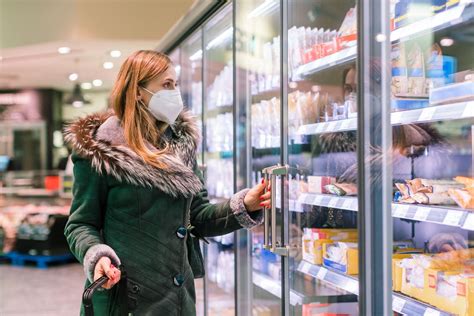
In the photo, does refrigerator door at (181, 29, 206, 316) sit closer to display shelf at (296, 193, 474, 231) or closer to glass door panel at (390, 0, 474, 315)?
display shelf at (296, 193, 474, 231)

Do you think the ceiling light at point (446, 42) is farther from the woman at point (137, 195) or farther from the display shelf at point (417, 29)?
the woman at point (137, 195)

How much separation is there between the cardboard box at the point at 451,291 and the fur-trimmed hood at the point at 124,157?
85cm

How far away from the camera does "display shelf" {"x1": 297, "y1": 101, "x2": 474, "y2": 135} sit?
170 centimetres

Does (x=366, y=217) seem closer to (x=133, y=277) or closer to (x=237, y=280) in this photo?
(x=133, y=277)

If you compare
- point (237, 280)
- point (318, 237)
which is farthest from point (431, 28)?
point (237, 280)

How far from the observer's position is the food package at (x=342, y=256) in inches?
89.4

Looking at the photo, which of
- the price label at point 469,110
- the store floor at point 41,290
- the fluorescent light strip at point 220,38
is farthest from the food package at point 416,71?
the store floor at point 41,290

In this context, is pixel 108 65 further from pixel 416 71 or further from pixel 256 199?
pixel 416 71

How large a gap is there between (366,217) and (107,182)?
846 millimetres

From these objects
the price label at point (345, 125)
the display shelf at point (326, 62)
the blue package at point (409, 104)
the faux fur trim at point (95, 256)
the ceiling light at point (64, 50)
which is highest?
the ceiling light at point (64, 50)

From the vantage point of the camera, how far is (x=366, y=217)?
182 centimetres

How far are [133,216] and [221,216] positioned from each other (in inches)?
13.9

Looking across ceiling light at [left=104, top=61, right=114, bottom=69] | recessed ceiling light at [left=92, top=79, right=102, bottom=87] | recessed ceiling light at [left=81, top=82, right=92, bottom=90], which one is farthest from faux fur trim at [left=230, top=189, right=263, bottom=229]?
recessed ceiling light at [left=81, top=82, right=92, bottom=90]

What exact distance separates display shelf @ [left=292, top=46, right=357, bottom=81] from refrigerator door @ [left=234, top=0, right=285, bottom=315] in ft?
1.80
